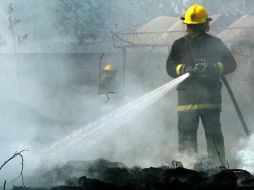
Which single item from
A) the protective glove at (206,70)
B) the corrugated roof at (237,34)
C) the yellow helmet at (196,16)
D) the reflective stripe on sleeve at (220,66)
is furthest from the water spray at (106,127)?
the corrugated roof at (237,34)

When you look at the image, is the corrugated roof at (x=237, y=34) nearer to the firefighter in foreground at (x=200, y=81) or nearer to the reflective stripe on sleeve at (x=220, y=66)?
the firefighter in foreground at (x=200, y=81)

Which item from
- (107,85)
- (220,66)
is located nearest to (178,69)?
(220,66)

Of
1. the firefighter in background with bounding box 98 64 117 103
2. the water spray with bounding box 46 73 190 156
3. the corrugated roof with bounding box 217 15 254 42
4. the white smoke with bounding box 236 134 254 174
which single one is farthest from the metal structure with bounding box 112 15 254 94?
the white smoke with bounding box 236 134 254 174

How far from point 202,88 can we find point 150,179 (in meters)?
1.65

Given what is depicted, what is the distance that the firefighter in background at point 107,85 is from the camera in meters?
11.6

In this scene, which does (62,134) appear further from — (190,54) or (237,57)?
(237,57)

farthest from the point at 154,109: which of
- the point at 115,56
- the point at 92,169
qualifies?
the point at 115,56

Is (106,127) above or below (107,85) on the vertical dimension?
below

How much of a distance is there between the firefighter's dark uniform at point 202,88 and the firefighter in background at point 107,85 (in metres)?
4.80

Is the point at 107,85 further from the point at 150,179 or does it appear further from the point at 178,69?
the point at 150,179

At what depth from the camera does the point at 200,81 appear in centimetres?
647

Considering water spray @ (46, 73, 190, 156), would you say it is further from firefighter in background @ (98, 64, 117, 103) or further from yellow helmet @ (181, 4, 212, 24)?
firefighter in background @ (98, 64, 117, 103)

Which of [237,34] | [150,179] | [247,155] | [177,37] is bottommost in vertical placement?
[150,179]

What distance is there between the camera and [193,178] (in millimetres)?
4801
